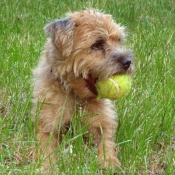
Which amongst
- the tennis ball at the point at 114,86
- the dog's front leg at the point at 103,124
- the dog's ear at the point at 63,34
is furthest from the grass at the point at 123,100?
the dog's ear at the point at 63,34

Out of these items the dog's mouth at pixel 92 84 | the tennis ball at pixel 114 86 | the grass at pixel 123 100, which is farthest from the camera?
the dog's mouth at pixel 92 84

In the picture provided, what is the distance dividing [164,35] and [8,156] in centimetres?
325

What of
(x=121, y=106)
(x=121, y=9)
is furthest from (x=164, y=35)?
(x=121, y=106)

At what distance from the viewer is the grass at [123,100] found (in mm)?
3240

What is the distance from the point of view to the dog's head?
3.60 m

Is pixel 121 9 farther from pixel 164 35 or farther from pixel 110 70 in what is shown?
pixel 110 70

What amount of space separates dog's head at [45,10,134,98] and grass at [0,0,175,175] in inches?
16.9

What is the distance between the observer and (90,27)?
369 cm

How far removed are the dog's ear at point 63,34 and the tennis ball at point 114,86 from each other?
1.19 ft

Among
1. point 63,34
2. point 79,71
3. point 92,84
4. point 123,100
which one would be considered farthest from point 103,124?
point 63,34

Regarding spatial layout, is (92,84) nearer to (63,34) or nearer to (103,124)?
(103,124)

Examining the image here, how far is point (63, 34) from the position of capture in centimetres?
369

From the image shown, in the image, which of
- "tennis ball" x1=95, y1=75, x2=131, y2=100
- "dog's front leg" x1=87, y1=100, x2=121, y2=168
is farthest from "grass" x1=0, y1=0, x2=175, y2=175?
"tennis ball" x1=95, y1=75, x2=131, y2=100

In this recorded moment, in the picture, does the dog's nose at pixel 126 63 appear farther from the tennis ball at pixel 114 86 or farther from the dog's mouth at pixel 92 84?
the dog's mouth at pixel 92 84
